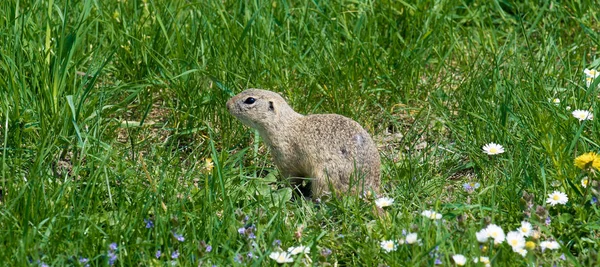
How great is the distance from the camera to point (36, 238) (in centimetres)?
380

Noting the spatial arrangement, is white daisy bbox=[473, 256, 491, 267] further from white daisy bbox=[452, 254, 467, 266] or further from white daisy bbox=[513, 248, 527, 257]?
white daisy bbox=[513, 248, 527, 257]

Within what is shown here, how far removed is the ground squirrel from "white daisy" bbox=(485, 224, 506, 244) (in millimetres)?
991

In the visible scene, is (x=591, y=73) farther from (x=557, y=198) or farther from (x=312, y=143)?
(x=312, y=143)

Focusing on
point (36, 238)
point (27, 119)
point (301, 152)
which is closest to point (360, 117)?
point (301, 152)

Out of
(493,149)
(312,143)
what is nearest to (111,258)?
(312,143)

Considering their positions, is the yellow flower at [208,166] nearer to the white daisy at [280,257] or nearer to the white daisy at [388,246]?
the white daisy at [280,257]

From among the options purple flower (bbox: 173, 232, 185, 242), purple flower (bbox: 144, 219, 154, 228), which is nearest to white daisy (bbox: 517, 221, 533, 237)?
purple flower (bbox: 173, 232, 185, 242)

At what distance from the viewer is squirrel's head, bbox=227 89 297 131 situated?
5066mm

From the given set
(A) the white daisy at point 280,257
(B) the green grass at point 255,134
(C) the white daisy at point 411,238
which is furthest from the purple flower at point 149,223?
(C) the white daisy at point 411,238

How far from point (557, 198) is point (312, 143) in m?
1.35

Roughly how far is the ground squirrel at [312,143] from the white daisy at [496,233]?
39.0 inches

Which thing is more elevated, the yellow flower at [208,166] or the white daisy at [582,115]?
the white daisy at [582,115]

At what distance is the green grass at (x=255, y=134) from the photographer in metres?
3.97

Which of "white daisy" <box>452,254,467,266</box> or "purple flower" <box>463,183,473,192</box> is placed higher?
"white daisy" <box>452,254,467,266</box>
